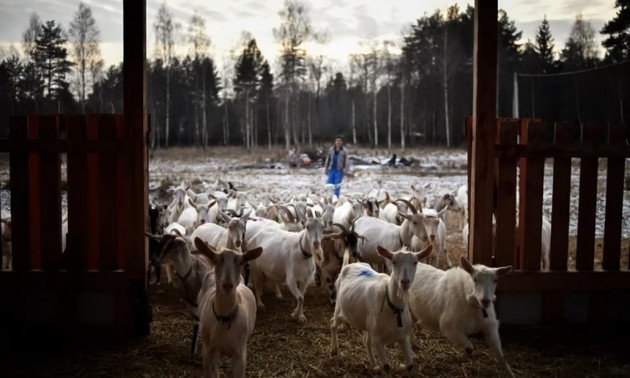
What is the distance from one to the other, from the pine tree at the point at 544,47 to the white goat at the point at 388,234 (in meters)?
29.5

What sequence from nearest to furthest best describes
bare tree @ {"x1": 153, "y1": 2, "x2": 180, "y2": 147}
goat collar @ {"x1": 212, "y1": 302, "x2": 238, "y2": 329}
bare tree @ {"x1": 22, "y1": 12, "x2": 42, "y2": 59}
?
goat collar @ {"x1": 212, "y1": 302, "x2": 238, "y2": 329}
bare tree @ {"x1": 22, "y1": 12, "x2": 42, "y2": 59}
bare tree @ {"x1": 153, "y1": 2, "x2": 180, "y2": 147}

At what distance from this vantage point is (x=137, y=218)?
20.3 ft

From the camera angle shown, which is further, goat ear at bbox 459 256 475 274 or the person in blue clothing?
the person in blue clothing

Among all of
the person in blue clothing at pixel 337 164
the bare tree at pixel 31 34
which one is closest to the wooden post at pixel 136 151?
the person in blue clothing at pixel 337 164

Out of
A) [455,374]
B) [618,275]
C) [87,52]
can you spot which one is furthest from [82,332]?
[87,52]

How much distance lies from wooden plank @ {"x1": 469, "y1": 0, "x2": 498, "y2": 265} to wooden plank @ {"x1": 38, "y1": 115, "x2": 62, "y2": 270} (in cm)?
457

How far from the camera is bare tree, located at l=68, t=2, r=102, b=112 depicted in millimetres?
24688

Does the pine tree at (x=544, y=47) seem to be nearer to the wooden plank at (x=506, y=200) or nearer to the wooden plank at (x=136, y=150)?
the wooden plank at (x=506, y=200)

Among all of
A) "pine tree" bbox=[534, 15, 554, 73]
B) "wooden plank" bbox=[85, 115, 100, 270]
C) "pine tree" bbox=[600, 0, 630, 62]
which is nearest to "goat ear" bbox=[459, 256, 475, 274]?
"wooden plank" bbox=[85, 115, 100, 270]

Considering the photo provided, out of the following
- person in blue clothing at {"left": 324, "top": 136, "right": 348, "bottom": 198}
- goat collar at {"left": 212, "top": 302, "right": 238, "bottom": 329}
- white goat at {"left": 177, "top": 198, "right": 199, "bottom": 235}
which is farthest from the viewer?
person in blue clothing at {"left": 324, "top": 136, "right": 348, "bottom": 198}

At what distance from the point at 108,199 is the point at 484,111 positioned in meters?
4.21

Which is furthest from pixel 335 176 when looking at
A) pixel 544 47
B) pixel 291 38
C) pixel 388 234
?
pixel 544 47

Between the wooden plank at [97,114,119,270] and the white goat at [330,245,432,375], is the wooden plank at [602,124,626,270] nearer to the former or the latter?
the white goat at [330,245,432,375]

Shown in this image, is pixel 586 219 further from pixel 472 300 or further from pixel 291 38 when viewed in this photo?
pixel 291 38
